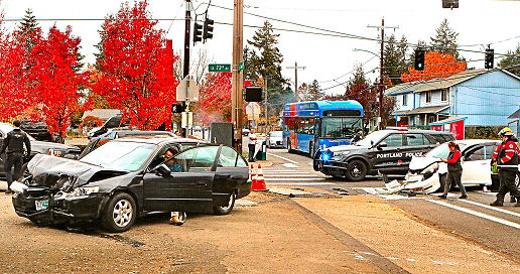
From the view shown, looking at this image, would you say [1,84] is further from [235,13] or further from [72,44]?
[235,13]

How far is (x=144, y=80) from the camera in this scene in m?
27.4

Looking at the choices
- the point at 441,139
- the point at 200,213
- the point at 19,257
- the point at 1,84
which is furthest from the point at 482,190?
the point at 1,84

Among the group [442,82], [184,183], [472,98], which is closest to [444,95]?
[442,82]

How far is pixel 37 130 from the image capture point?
3522cm

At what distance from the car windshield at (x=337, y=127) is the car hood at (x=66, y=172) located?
2139cm

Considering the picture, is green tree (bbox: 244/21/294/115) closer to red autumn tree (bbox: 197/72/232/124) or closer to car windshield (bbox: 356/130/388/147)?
red autumn tree (bbox: 197/72/232/124)

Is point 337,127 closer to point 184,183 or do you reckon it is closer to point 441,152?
point 441,152

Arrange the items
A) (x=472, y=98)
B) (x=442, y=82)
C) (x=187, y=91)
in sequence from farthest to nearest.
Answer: (x=442, y=82) → (x=472, y=98) → (x=187, y=91)

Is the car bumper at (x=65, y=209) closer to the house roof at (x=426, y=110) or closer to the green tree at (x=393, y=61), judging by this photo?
the house roof at (x=426, y=110)

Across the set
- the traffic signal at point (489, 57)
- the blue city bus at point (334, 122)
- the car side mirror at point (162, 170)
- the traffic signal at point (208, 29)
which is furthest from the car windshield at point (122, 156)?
the traffic signal at point (489, 57)

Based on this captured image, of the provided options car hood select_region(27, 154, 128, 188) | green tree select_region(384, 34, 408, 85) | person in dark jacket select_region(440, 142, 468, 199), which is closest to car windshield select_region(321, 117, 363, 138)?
person in dark jacket select_region(440, 142, 468, 199)

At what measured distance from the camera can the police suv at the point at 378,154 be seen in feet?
66.9

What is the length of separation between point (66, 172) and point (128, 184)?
0.90 meters

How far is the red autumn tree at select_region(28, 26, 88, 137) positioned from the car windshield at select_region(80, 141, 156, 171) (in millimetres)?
20050
